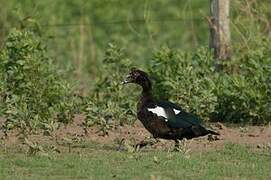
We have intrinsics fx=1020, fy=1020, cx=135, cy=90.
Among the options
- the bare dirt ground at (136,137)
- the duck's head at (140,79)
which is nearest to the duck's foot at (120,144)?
the bare dirt ground at (136,137)

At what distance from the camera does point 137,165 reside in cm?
1021

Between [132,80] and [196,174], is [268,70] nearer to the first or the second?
[132,80]

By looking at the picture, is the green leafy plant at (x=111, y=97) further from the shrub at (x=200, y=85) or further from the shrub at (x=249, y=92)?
the shrub at (x=249, y=92)

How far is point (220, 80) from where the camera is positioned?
46.0 ft

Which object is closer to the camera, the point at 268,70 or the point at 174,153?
the point at 174,153

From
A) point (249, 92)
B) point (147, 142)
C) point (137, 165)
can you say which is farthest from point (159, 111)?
point (249, 92)

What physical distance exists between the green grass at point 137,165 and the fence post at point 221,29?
3.71m

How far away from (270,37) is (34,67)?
387cm

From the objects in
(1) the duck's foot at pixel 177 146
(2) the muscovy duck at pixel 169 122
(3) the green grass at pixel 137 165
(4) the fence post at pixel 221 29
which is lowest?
(3) the green grass at pixel 137 165

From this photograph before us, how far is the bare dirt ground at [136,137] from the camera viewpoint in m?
12.0

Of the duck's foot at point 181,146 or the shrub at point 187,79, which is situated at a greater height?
the shrub at point 187,79

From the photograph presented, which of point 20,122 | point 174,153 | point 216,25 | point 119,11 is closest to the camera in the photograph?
point 174,153

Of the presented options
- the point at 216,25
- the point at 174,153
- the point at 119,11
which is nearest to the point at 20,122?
the point at 174,153

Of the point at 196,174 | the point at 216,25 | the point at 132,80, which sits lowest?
the point at 196,174
